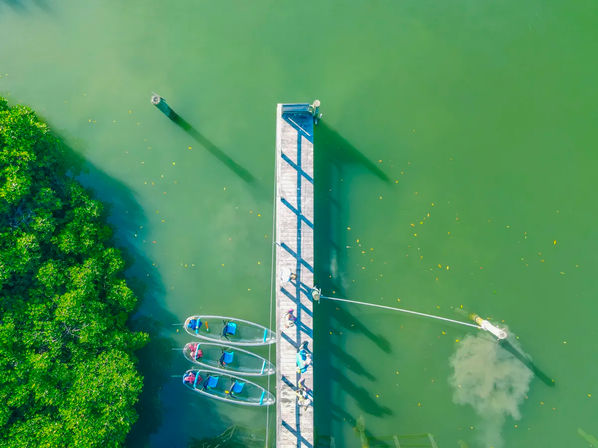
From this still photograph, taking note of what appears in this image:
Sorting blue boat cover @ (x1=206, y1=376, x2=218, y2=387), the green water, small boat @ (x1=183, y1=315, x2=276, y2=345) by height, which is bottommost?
blue boat cover @ (x1=206, y1=376, x2=218, y2=387)

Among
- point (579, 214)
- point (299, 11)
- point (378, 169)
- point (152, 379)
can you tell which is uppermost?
point (299, 11)

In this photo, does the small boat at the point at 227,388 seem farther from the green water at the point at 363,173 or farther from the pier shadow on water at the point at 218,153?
the pier shadow on water at the point at 218,153

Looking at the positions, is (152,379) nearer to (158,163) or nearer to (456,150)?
(158,163)

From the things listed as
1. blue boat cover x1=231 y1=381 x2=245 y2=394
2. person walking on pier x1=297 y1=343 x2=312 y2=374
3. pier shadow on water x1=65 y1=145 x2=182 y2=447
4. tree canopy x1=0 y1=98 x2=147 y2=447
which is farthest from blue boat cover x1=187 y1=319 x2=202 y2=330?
person walking on pier x1=297 y1=343 x2=312 y2=374

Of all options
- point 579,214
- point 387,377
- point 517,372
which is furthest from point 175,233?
point 579,214

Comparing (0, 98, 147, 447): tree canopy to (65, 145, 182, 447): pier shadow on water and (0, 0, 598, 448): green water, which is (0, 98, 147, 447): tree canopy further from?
(0, 0, 598, 448): green water

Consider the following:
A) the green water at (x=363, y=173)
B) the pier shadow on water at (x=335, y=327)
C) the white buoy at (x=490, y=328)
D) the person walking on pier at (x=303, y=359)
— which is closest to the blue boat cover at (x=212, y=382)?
the green water at (x=363, y=173)
